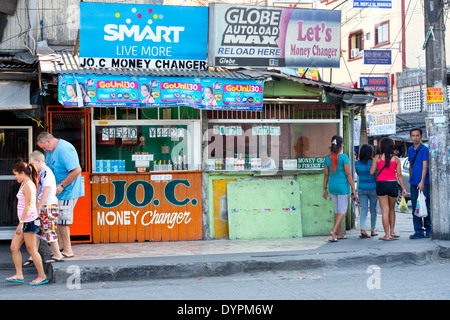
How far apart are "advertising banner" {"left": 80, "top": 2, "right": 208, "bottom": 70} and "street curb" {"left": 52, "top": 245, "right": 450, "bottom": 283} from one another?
363cm

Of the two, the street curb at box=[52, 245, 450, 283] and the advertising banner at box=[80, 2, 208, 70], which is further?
the advertising banner at box=[80, 2, 208, 70]

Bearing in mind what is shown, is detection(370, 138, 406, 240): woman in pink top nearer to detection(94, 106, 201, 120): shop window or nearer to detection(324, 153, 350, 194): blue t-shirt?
detection(324, 153, 350, 194): blue t-shirt

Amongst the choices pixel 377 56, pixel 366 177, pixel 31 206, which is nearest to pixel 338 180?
pixel 366 177

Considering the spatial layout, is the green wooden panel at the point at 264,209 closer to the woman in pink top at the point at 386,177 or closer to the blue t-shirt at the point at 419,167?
the woman in pink top at the point at 386,177

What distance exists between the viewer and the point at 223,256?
7891mm

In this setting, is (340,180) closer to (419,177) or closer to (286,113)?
(419,177)

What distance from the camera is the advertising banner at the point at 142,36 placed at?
9062 mm

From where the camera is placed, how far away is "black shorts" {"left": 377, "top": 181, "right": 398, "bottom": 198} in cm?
935

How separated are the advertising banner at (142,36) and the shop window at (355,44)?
25.2 metres

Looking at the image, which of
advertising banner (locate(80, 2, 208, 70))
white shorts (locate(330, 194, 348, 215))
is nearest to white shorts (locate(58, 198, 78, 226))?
advertising banner (locate(80, 2, 208, 70))

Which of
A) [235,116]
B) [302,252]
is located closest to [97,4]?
[235,116]

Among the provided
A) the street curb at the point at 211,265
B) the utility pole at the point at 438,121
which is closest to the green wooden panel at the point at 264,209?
the street curb at the point at 211,265

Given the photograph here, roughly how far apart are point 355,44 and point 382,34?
8.96 feet

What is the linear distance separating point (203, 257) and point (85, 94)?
3.41 metres
